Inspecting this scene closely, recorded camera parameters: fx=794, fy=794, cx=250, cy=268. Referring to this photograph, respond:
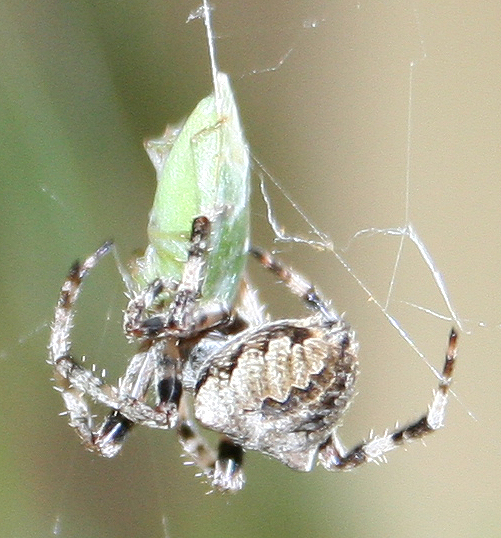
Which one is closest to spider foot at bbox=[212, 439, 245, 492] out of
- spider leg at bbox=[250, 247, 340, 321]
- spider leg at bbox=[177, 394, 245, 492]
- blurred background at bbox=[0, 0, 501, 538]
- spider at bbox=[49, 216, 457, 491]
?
spider leg at bbox=[177, 394, 245, 492]

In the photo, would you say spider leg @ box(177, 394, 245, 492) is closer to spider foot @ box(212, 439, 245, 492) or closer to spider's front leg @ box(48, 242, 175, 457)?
spider foot @ box(212, 439, 245, 492)

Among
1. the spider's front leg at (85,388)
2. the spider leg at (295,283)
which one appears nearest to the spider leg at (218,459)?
the spider's front leg at (85,388)

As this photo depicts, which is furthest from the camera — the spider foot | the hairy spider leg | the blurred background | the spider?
the blurred background

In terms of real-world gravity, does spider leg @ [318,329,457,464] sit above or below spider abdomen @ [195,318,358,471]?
below

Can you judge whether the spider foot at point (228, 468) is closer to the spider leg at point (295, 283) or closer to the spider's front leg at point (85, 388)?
the spider's front leg at point (85, 388)

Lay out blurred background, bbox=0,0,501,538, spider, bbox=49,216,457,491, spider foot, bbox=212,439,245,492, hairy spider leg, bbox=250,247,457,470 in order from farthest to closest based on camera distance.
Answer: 1. blurred background, bbox=0,0,501,538
2. spider foot, bbox=212,439,245,492
3. hairy spider leg, bbox=250,247,457,470
4. spider, bbox=49,216,457,491

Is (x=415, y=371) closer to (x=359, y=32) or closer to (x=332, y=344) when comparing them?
(x=359, y=32)

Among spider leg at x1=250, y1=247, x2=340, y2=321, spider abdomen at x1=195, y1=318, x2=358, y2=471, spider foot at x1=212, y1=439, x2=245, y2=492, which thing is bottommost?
spider foot at x1=212, y1=439, x2=245, y2=492
